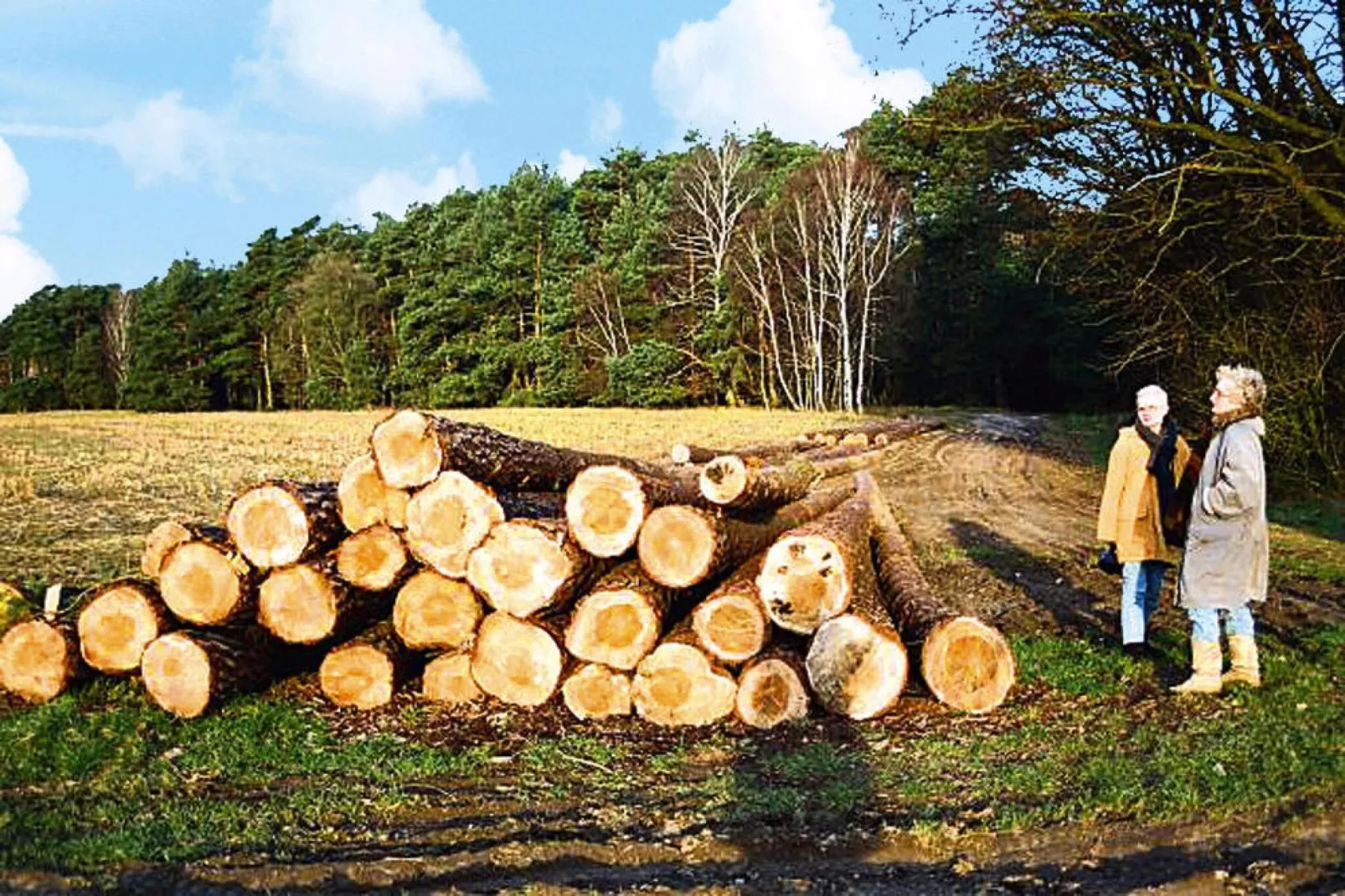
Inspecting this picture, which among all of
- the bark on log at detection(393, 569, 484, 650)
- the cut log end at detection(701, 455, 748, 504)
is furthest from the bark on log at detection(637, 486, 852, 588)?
the bark on log at detection(393, 569, 484, 650)

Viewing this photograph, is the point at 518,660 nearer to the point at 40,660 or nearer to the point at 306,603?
the point at 306,603

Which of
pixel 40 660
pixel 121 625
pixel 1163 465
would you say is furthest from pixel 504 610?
pixel 1163 465

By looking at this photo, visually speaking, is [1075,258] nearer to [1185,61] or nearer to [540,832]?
[1185,61]

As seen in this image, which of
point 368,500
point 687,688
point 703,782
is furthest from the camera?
point 368,500

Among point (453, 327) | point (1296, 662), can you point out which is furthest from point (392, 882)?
point (453, 327)

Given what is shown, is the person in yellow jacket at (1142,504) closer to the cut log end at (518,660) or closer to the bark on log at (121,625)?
the cut log end at (518,660)

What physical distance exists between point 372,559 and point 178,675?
4.07 ft

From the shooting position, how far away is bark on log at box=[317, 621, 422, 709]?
6.42 meters

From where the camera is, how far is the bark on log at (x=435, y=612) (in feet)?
21.2

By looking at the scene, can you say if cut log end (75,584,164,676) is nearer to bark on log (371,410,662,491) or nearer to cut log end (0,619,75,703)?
cut log end (0,619,75,703)

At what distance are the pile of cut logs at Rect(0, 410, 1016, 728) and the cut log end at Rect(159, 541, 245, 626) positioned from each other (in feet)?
0.03

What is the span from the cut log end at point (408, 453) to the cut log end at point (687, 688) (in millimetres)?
1762

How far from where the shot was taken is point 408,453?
6.46 m

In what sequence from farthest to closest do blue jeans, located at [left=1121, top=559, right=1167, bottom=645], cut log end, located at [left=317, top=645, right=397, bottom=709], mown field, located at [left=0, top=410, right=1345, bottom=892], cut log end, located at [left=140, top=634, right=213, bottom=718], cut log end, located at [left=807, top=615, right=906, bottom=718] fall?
blue jeans, located at [left=1121, top=559, right=1167, bottom=645] < cut log end, located at [left=317, top=645, right=397, bottom=709] < cut log end, located at [left=140, top=634, right=213, bottom=718] < cut log end, located at [left=807, top=615, right=906, bottom=718] < mown field, located at [left=0, top=410, right=1345, bottom=892]
